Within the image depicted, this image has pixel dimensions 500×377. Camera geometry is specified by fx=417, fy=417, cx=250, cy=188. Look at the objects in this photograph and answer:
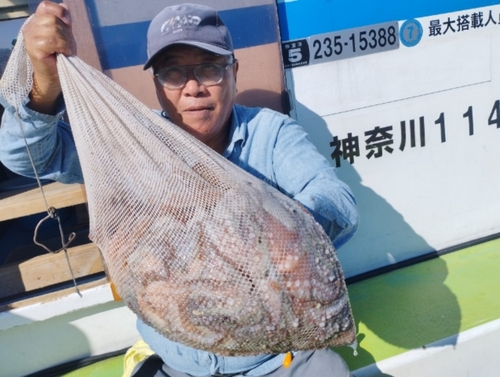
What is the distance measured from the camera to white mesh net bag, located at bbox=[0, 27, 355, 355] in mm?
869

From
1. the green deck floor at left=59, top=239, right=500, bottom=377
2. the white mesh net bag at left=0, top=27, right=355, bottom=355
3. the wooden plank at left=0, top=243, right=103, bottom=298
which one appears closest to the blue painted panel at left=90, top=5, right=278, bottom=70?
the wooden plank at left=0, top=243, right=103, bottom=298

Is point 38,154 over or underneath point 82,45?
underneath

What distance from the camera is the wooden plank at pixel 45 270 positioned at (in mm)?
2197

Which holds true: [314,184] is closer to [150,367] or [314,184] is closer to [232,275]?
[232,275]

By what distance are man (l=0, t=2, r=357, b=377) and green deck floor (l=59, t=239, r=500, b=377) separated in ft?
2.22

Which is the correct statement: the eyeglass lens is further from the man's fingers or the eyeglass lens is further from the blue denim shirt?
the man's fingers

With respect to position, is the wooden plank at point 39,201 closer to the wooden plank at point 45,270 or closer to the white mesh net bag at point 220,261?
the wooden plank at point 45,270

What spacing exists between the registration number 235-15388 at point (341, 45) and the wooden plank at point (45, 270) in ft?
5.06

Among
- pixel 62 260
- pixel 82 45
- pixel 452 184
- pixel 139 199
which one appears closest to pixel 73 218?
pixel 62 260

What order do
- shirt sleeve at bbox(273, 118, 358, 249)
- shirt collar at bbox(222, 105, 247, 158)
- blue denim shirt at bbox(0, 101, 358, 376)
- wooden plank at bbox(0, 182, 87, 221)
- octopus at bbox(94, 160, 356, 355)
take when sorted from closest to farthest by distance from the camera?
octopus at bbox(94, 160, 356, 355) → shirt sleeve at bbox(273, 118, 358, 249) → blue denim shirt at bbox(0, 101, 358, 376) → shirt collar at bbox(222, 105, 247, 158) → wooden plank at bbox(0, 182, 87, 221)

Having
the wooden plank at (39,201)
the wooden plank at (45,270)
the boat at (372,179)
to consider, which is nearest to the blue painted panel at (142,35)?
the boat at (372,179)

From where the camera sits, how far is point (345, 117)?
2562mm

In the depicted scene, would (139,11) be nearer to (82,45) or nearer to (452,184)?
(82,45)

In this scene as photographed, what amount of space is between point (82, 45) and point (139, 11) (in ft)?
1.09
